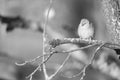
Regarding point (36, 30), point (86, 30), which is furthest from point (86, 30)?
point (36, 30)

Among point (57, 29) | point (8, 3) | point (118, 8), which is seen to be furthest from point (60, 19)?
point (118, 8)

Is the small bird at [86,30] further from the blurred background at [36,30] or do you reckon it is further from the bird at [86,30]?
the blurred background at [36,30]

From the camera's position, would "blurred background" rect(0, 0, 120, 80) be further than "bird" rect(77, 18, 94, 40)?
Yes

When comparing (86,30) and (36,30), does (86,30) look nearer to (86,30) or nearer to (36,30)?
(86,30)

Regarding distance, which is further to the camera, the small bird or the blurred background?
the blurred background

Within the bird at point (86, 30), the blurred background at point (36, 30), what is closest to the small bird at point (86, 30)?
the bird at point (86, 30)

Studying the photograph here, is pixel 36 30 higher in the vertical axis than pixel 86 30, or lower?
lower

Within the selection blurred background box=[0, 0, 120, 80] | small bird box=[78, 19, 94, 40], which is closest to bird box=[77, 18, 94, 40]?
small bird box=[78, 19, 94, 40]

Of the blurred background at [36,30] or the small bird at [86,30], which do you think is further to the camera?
the blurred background at [36,30]

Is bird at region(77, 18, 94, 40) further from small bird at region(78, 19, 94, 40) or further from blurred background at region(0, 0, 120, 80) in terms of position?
blurred background at region(0, 0, 120, 80)
